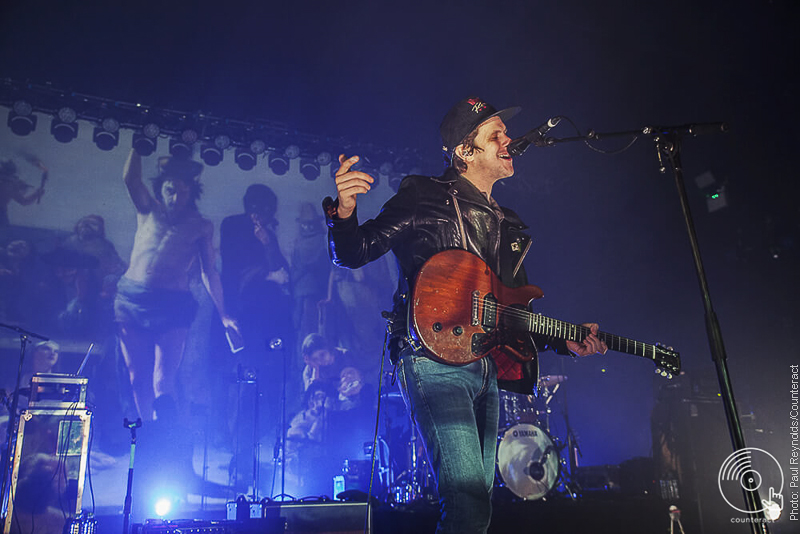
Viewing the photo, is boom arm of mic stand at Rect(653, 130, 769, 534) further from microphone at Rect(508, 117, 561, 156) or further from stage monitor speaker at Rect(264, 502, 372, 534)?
stage monitor speaker at Rect(264, 502, 372, 534)

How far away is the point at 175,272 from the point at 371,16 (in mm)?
6103

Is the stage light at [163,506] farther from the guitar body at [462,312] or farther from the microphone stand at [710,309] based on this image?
the microphone stand at [710,309]

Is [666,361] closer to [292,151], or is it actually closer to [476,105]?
[476,105]

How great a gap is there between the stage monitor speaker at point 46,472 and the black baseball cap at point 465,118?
6112 millimetres

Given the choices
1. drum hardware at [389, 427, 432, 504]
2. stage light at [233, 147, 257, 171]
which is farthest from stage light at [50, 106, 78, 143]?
drum hardware at [389, 427, 432, 504]

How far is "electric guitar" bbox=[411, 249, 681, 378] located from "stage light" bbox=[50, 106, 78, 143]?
33.2ft

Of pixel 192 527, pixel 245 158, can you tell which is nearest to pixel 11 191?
pixel 245 158

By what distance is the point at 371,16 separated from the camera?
27.0 ft

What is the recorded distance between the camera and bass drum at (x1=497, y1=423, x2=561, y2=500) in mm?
7137

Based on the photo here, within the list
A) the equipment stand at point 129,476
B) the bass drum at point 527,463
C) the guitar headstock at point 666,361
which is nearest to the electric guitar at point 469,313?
the guitar headstock at point 666,361

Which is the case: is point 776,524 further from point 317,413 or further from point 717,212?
point 317,413

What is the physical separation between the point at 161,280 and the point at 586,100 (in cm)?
862

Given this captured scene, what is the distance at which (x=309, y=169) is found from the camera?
11.9m

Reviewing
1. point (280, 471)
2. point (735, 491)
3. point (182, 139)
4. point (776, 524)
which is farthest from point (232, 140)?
point (776, 524)
